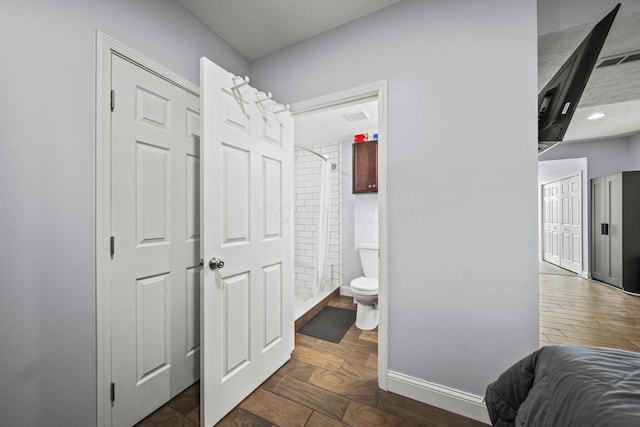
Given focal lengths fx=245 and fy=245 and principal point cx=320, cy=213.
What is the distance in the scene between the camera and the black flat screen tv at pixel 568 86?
1.20 metres

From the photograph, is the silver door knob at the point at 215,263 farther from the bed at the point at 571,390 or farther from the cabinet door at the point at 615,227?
the cabinet door at the point at 615,227

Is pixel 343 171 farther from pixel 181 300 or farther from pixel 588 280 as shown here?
pixel 588 280

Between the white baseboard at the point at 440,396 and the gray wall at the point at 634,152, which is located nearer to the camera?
the white baseboard at the point at 440,396

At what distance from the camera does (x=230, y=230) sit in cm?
146

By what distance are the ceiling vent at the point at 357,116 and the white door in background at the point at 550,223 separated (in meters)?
5.02

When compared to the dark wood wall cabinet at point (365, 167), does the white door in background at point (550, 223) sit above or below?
below

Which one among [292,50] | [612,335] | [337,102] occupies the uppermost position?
[292,50]

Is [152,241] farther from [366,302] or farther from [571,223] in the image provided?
[571,223]

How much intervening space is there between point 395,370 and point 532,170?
1446 mm

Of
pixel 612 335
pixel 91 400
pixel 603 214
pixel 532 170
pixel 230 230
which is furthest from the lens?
pixel 603 214

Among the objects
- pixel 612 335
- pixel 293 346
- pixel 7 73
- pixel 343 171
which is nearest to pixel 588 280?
pixel 612 335

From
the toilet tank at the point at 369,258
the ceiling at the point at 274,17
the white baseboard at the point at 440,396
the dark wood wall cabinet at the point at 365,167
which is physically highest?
the ceiling at the point at 274,17

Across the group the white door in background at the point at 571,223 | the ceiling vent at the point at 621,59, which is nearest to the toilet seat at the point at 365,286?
the ceiling vent at the point at 621,59

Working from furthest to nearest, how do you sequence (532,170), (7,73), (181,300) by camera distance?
(181,300) < (532,170) < (7,73)
